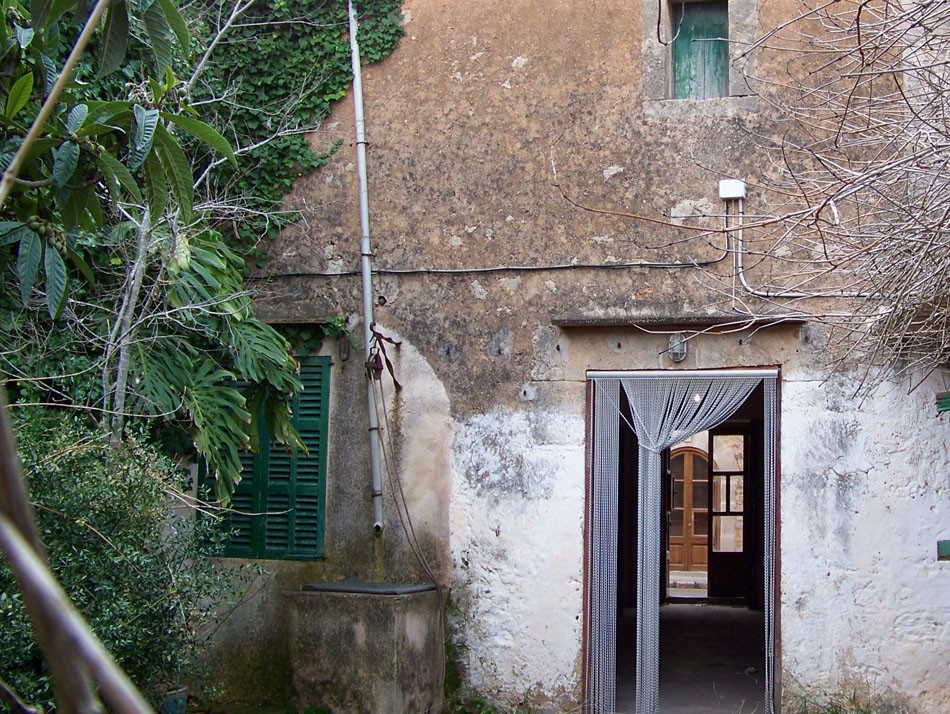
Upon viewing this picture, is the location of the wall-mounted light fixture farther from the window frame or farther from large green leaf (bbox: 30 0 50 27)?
large green leaf (bbox: 30 0 50 27)

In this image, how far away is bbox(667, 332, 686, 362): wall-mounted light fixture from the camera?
23.6 ft

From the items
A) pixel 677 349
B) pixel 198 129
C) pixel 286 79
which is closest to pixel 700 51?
pixel 677 349

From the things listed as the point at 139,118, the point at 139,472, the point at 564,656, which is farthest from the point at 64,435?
the point at 564,656

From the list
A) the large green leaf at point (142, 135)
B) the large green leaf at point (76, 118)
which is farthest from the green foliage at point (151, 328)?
the large green leaf at point (142, 135)

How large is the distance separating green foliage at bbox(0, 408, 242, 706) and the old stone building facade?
177cm

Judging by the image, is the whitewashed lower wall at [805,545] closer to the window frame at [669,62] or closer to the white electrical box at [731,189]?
the white electrical box at [731,189]

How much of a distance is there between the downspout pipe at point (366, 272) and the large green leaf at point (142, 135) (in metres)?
4.30

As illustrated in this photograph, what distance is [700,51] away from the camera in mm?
7508

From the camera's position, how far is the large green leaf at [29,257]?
3428 millimetres

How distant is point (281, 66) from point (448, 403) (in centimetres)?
271

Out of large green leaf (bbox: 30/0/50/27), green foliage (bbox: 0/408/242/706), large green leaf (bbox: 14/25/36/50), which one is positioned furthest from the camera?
green foliage (bbox: 0/408/242/706)

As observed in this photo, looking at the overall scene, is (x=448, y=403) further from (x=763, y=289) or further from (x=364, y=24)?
(x=364, y=24)

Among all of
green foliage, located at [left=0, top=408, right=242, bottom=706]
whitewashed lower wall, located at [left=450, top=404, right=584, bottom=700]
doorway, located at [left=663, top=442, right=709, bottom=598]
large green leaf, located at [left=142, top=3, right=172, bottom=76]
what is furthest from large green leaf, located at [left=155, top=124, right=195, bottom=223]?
doorway, located at [left=663, top=442, right=709, bottom=598]

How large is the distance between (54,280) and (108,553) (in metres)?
2.36
